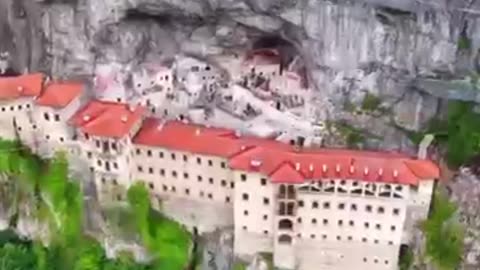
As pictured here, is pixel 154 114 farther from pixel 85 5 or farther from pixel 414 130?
pixel 414 130

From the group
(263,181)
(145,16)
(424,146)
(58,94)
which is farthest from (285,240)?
(145,16)

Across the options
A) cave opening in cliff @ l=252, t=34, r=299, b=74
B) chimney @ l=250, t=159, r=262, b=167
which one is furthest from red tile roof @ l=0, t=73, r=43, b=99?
cave opening in cliff @ l=252, t=34, r=299, b=74

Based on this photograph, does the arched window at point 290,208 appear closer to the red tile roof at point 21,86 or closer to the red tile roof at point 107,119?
the red tile roof at point 107,119

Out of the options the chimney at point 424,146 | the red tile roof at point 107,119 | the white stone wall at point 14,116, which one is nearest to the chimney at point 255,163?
the red tile roof at point 107,119

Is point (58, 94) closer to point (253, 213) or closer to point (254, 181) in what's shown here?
point (254, 181)

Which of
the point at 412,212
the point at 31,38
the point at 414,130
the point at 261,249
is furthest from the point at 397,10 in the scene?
the point at 31,38
